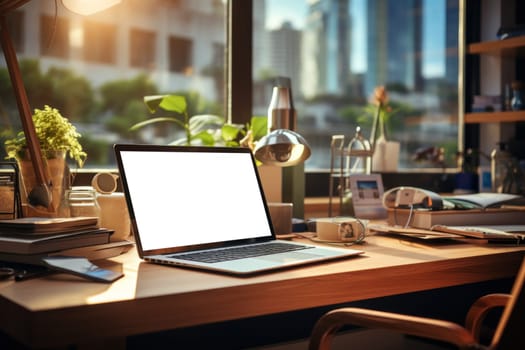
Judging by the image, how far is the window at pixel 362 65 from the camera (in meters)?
2.63

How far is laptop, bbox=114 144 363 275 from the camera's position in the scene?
1333 mm

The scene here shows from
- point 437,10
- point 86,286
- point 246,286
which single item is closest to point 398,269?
point 246,286

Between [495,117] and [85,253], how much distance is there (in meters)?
2.08

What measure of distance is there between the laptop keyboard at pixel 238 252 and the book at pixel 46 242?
7.1 inches

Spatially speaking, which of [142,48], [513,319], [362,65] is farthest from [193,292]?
A: [362,65]

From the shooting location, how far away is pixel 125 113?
2195 mm

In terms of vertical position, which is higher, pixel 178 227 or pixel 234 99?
pixel 234 99

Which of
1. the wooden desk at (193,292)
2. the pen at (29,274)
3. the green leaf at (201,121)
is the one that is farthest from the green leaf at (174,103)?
the pen at (29,274)

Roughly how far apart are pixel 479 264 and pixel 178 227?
0.67 metres

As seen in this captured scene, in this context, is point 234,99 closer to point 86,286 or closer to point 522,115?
point 522,115

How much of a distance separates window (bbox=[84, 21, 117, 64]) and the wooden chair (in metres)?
1.31

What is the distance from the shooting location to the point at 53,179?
1678 millimetres

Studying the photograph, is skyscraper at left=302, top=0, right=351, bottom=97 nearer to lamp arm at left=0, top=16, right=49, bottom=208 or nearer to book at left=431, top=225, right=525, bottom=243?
book at left=431, top=225, right=525, bottom=243

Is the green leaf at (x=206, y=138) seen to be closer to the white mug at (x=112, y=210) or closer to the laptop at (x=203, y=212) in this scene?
the laptop at (x=203, y=212)
